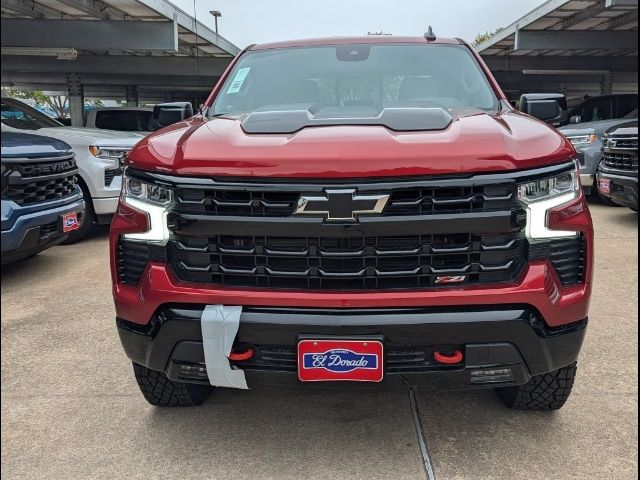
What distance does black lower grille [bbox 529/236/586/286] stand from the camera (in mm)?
2109

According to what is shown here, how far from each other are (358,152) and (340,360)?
2.45ft

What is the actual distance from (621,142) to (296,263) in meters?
6.18

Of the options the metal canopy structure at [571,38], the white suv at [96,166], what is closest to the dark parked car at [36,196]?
the white suv at [96,166]

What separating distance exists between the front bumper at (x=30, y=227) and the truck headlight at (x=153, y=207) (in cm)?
172

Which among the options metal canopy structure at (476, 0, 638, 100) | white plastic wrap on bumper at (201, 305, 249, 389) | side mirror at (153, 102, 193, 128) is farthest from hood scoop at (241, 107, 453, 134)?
metal canopy structure at (476, 0, 638, 100)

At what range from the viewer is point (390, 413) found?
2.81 metres

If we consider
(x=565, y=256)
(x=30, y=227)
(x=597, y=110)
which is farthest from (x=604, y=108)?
(x=30, y=227)

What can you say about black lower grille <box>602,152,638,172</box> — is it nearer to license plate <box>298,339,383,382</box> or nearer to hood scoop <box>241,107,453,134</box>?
hood scoop <box>241,107,453,134</box>

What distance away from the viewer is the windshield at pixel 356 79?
3260 mm

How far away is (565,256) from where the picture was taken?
2148 mm

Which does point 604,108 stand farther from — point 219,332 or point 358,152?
point 219,332

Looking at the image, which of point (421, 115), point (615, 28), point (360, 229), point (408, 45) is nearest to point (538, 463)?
point (360, 229)

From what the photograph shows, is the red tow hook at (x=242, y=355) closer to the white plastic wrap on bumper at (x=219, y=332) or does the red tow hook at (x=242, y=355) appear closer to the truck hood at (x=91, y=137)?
the white plastic wrap on bumper at (x=219, y=332)

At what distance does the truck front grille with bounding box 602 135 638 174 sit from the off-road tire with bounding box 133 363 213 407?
574cm
